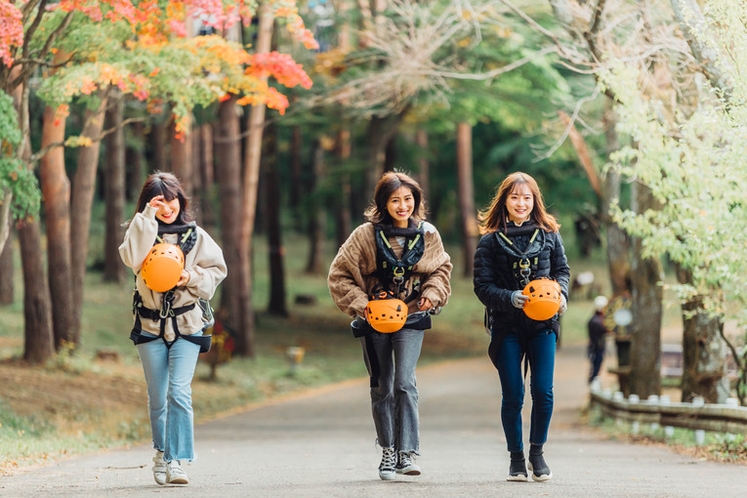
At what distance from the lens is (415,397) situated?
7.52 m

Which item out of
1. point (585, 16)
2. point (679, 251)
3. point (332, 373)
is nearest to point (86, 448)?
point (679, 251)

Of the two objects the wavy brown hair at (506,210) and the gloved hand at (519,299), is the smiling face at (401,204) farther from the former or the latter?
the gloved hand at (519,299)

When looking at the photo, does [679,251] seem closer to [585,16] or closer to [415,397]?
[585,16]

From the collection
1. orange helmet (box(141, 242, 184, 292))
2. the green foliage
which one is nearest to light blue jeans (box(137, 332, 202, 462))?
orange helmet (box(141, 242, 184, 292))

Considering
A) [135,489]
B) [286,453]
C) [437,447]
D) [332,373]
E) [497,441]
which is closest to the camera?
[135,489]

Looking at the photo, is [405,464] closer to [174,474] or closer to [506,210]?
[174,474]

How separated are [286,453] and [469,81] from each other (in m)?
16.7

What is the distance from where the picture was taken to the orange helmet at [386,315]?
7.22 m

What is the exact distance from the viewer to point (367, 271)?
24.7ft

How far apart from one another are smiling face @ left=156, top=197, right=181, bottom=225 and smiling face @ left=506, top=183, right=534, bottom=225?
217 cm

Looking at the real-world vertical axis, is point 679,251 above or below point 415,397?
above

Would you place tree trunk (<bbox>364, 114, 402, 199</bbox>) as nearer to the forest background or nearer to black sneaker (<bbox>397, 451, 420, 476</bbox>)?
the forest background

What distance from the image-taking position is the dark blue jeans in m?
7.46

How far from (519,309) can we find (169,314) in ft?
7.40
